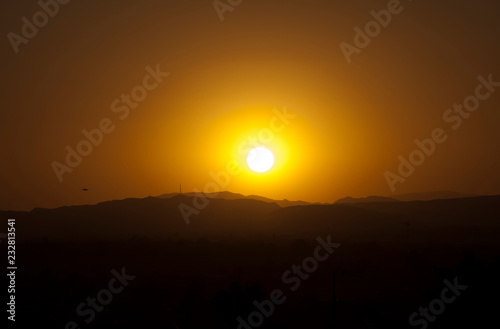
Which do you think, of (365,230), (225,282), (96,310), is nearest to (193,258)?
(225,282)

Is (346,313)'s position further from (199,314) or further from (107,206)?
(107,206)

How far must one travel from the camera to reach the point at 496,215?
163875mm

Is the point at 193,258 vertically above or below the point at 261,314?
above

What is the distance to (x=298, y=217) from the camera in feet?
582

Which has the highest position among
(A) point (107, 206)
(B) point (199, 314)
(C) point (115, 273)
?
(A) point (107, 206)

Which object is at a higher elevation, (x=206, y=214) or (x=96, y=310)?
(x=206, y=214)

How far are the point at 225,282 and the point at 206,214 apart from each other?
13839cm

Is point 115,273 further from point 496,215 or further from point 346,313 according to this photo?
point 496,215

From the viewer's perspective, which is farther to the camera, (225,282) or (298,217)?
(298,217)

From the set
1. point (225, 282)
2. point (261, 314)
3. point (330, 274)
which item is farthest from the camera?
point (330, 274)

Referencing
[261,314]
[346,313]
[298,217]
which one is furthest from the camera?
[298,217]

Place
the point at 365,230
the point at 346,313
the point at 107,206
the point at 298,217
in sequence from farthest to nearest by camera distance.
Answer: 1. the point at 107,206
2. the point at 298,217
3. the point at 365,230
4. the point at 346,313

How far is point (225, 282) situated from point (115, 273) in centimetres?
1448

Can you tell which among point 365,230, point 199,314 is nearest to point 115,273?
point 199,314
